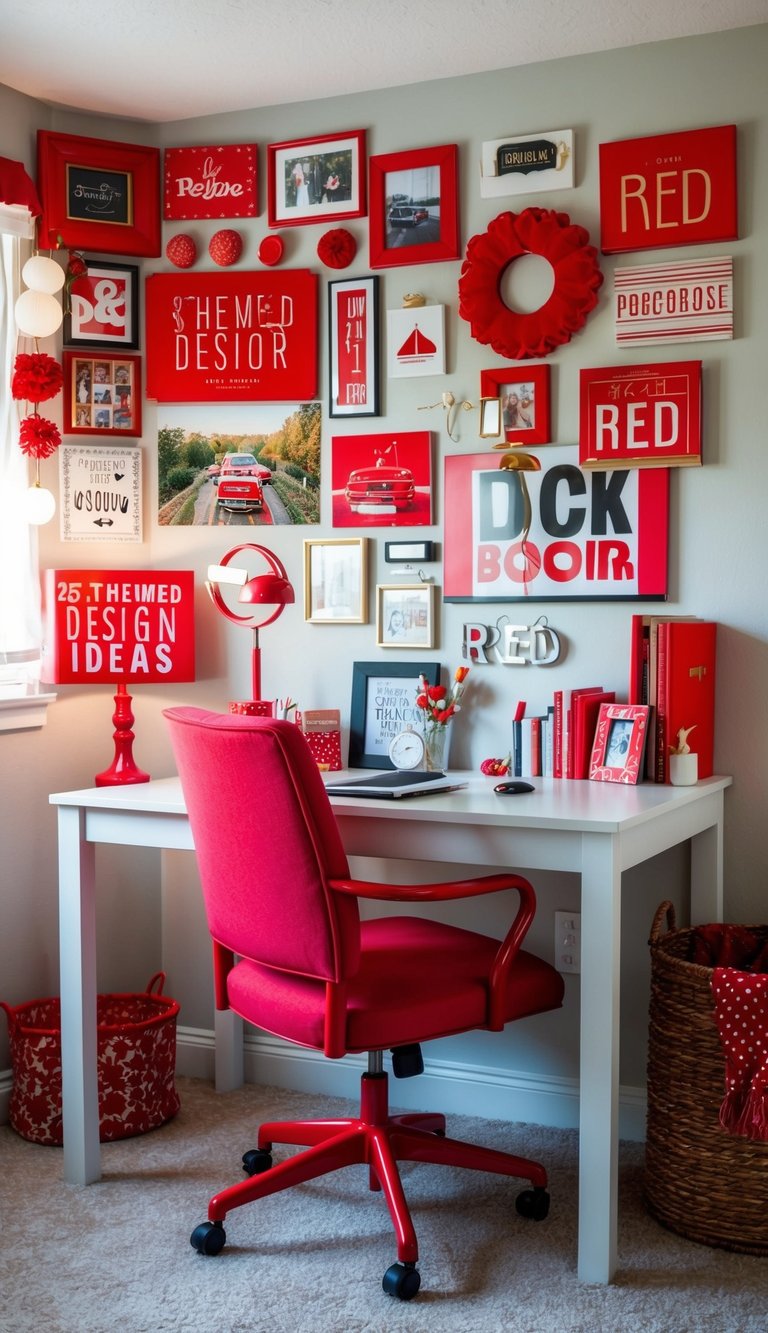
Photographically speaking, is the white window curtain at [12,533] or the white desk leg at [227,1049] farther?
the white desk leg at [227,1049]

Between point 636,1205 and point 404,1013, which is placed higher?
point 404,1013

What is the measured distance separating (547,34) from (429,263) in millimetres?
526

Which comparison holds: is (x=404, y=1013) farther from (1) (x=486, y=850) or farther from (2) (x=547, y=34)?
(2) (x=547, y=34)

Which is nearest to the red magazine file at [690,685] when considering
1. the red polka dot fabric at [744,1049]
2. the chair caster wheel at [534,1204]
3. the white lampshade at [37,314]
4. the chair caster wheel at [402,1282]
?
the red polka dot fabric at [744,1049]

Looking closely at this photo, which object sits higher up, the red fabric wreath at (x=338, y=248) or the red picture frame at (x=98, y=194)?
the red picture frame at (x=98, y=194)

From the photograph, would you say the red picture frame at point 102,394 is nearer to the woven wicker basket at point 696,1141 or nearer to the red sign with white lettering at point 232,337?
the red sign with white lettering at point 232,337

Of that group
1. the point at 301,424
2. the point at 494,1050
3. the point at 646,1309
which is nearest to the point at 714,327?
the point at 301,424

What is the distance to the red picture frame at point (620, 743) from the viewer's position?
252 centimetres

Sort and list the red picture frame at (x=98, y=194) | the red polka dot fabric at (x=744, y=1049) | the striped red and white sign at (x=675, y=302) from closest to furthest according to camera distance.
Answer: the red polka dot fabric at (x=744, y=1049)
the striped red and white sign at (x=675, y=302)
the red picture frame at (x=98, y=194)

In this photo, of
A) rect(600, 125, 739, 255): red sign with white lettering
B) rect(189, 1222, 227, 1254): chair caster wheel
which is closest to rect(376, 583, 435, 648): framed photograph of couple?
rect(600, 125, 739, 255): red sign with white lettering

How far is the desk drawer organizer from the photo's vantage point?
2.72 m

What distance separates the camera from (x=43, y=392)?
2926 mm

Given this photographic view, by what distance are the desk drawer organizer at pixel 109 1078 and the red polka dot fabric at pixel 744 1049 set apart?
4.05 ft

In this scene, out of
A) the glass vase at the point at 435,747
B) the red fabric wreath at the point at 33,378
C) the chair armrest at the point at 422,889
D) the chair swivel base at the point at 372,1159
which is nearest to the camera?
the chair armrest at the point at 422,889
